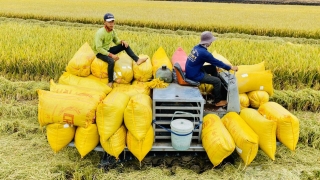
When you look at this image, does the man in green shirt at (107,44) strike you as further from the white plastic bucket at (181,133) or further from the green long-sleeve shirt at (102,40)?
the white plastic bucket at (181,133)

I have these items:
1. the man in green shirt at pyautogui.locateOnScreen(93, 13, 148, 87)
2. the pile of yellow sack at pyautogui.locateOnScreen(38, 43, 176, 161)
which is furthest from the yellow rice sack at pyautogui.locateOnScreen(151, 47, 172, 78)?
the pile of yellow sack at pyautogui.locateOnScreen(38, 43, 176, 161)

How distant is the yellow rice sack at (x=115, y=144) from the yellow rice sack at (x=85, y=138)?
5.2 inches

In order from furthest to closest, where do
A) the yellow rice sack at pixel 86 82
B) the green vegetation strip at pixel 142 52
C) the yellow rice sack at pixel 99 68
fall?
the green vegetation strip at pixel 142 52 < the yellow rice sack at pixel 99 68 < the yellow rice sack at pixel 86 82

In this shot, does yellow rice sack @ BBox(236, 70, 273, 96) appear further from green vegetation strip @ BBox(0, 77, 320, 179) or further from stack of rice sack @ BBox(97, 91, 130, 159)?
stack of rice sack @ BBox(97, 91, 130, 159)

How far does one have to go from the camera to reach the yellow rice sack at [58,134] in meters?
3.35

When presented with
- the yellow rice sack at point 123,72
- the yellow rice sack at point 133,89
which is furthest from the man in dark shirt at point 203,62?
the yellow rice sack at point 123,72

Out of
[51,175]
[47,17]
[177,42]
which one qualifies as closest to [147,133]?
[51,175]

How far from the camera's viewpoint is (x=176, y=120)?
3.42 m

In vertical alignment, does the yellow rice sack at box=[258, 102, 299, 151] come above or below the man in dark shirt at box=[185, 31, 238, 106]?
below

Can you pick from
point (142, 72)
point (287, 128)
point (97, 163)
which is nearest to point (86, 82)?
point (142, 72)

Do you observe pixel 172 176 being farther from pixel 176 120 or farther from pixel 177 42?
pixel 177 42

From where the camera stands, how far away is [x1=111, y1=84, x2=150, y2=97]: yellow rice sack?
13.3 feet

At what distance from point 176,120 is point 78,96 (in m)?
1.23

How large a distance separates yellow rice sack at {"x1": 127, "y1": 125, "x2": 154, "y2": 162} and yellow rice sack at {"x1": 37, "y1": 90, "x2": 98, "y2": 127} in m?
0.52
